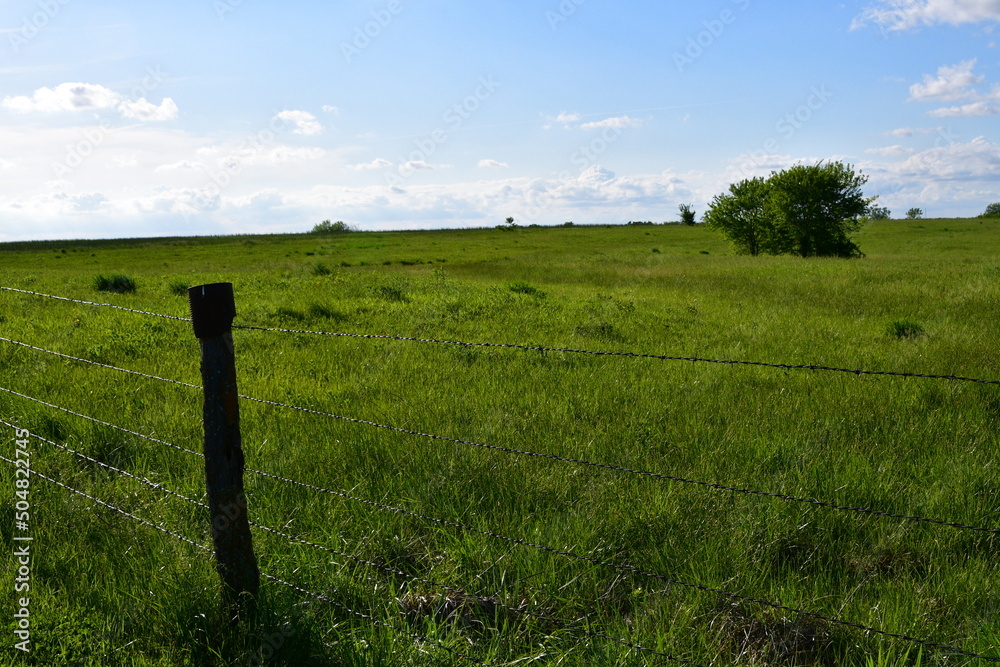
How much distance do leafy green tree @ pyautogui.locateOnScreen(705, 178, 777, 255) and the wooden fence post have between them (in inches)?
1902

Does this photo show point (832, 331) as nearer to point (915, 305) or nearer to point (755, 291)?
point (915, 305)

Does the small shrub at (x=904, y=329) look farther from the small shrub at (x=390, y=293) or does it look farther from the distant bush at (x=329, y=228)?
the distant bush at (x=329, y=228)

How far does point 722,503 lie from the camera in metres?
4.26

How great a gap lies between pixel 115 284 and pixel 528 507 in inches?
644

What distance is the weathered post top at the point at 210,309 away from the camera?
113 inches

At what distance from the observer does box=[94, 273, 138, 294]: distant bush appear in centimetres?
1673

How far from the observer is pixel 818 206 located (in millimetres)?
41844

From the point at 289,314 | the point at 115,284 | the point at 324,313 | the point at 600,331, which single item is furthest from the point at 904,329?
the point at 115,284

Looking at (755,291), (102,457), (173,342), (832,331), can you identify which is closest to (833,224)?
(755,291)

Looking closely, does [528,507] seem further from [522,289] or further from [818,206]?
[818,206]

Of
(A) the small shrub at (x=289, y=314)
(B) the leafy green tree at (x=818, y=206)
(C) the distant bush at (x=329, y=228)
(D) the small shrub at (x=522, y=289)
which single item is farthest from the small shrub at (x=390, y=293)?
(C) the distant bush at (x=329, y=228)

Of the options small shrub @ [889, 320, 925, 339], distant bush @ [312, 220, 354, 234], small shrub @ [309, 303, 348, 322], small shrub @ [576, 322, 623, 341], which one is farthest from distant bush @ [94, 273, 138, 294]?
distant bush @ [312, 220, 354, 234]

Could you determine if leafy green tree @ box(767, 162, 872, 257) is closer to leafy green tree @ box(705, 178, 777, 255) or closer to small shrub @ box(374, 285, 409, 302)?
leafy green tree @ box(705, 178, 777, 255)

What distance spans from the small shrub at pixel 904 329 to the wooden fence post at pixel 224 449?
1059 cm
